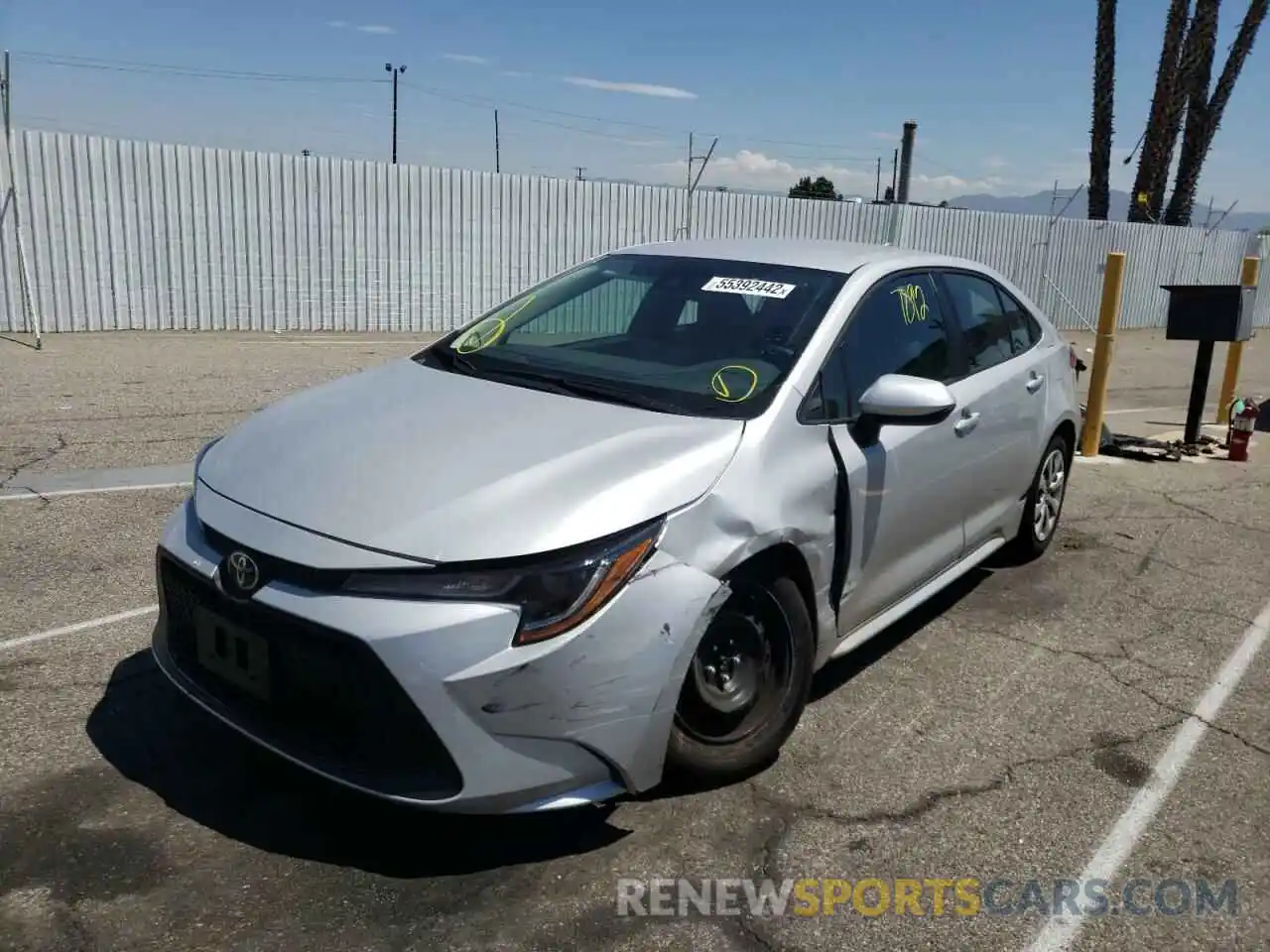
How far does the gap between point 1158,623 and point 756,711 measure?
2679 mm

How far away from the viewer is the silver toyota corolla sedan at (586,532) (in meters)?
2.54

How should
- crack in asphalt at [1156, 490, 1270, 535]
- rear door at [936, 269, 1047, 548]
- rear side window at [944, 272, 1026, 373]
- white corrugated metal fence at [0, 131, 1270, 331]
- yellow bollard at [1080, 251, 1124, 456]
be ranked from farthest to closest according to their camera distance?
white corrugated metal fence at [0, 131, 1270, 331]
yellow bollard at [1080, 251, 1124, 456]
crack in asphalt at [1156, 490, 1270, 535]
rear side window at [944, 272, 1026, 373]
rear door at [936, 269, 1047, 548]

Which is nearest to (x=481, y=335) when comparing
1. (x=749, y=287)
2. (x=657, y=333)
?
(x=657, y=333)

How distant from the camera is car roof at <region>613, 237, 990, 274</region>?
4109mm

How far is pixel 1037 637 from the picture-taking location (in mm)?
4695

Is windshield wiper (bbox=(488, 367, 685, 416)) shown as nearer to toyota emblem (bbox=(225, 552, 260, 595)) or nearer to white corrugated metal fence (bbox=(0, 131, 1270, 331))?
toyota emblem (bbox=(225, 552, 260, 595))

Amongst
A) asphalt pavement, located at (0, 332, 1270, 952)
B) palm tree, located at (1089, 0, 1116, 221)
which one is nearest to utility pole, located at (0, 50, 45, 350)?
asphalt pavement, located at (0, 332, 1270, 952)

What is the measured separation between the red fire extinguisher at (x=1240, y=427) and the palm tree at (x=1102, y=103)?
1805 cm

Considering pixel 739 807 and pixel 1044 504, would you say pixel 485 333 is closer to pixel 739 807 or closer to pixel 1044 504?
pixel 739 807

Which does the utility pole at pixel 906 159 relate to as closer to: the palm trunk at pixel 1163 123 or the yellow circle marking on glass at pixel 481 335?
the palm trunk at pixel 1163 123

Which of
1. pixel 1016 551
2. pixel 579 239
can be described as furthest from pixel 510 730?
pixel 579 239

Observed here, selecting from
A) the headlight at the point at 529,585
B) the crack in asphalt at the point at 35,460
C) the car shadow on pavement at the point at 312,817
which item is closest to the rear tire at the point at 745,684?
the car shadow on pavement at the point at 312,817

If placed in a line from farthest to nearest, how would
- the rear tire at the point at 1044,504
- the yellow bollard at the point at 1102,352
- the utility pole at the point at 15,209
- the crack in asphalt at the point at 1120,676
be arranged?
1. the utility pole at the point at 15,209
2. the yellow bollard at the point at 1102,352
3. the rear tire at the point at 1044,504
4. the crack in asphalt at the point at 1120,676

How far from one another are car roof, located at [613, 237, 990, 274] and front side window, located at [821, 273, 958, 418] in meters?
0.12
